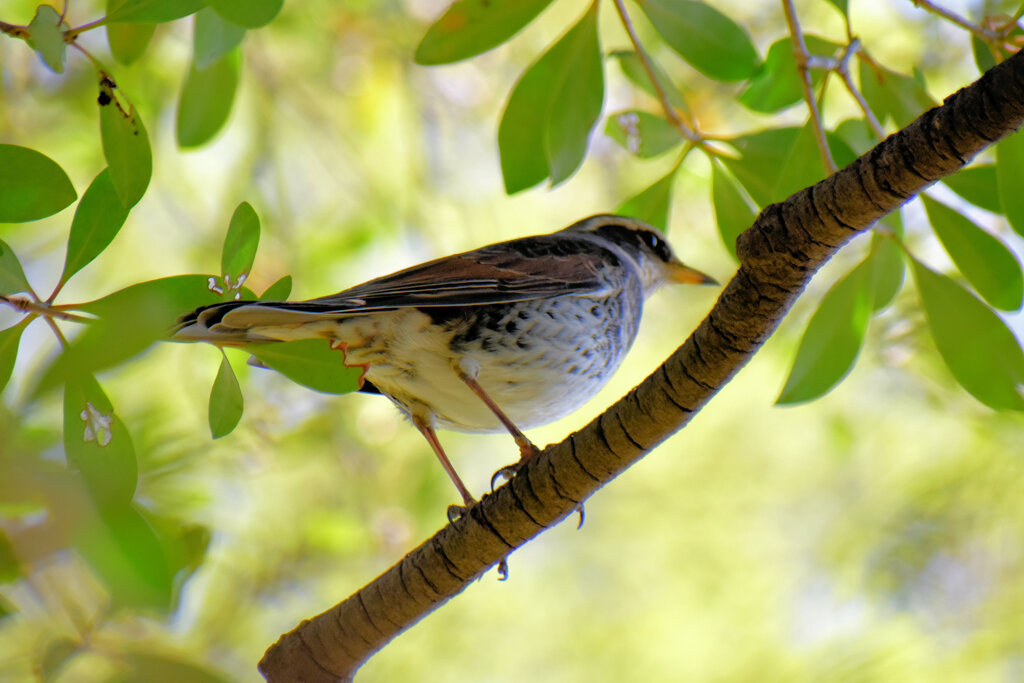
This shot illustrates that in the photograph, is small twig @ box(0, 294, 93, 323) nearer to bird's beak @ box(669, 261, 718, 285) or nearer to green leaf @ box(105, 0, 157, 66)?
green leaf @ box(105, 0, 157, 66)

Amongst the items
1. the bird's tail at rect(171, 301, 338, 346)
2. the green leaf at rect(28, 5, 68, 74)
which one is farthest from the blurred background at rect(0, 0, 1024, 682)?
the green leaf at rect(28, 5, 68, 74)

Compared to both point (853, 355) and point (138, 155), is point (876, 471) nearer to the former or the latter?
point (853, 355)

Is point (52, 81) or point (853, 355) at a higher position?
point (52, 81)

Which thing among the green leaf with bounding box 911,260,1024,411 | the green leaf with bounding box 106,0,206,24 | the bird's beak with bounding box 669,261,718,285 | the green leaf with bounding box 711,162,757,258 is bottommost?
the green leaf with bounding box 911,260,1024,411

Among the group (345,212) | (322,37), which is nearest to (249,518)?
(345,212)

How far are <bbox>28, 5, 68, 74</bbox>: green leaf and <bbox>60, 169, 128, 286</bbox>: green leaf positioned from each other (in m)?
0.30

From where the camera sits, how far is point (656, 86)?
2.84 m

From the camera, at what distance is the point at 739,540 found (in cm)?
687

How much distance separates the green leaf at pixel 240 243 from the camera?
2.08m

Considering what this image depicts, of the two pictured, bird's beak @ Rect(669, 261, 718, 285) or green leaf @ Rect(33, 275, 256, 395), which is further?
bird's beak @ Rect(669, 261, 718, 285)

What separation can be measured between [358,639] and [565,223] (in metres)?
4.51

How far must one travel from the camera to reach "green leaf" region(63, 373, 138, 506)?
178cm

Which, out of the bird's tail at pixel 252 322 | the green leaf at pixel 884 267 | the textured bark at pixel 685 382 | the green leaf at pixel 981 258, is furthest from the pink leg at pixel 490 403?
the green leaf at pixel 981 258

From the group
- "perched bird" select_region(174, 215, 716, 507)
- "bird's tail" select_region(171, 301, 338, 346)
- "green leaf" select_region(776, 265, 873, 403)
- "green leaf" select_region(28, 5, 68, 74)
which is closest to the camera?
"green leaf" select_region(28, 5, 68, 74)
